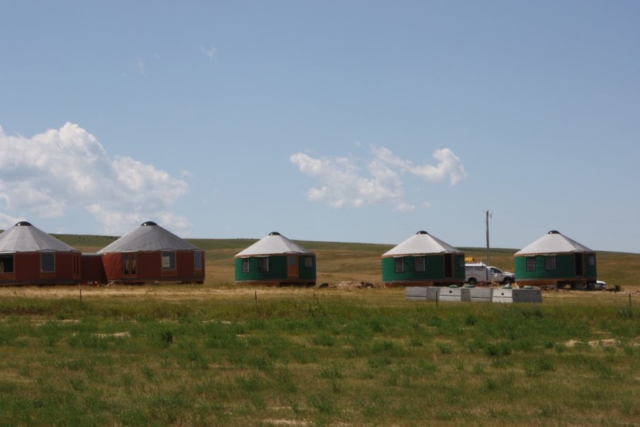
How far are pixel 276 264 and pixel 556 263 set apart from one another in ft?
55.1

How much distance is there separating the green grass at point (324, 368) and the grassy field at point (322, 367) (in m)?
0.04

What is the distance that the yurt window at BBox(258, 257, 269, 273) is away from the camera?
2210 inches

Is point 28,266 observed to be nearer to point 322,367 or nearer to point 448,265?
point 448,265

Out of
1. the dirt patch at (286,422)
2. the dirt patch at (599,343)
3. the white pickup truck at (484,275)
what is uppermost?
the white pickup truck at (484,275)

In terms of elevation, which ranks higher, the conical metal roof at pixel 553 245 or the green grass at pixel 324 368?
the conical metal roof at pixel 553 245

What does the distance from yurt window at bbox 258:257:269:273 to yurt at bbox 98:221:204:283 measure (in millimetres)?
5096

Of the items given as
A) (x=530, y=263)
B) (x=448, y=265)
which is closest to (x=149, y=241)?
(x=448, y=265)

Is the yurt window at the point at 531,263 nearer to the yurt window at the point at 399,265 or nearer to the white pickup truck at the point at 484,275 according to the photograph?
the white pickup truck at the point at 484,275

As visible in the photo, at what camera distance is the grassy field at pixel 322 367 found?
39.9 ft

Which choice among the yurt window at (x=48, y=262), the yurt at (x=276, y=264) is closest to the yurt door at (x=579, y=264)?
the yurt at (x=276, y=264)

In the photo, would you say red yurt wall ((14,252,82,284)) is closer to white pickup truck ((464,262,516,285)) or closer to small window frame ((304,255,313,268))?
small window frame ((304,255,313,268))

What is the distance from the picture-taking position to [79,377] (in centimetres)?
1561

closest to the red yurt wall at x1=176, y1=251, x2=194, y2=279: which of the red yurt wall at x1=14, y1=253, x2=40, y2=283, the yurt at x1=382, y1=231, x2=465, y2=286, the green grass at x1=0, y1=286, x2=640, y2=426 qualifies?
the red yurt wall at x1=14, y1=253, x2=40, y2=283

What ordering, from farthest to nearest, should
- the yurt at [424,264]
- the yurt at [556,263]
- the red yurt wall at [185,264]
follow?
1. the red yurt wall at [185,264]
2. the yurt at [556,263]
3. the yurt at [424,264]
